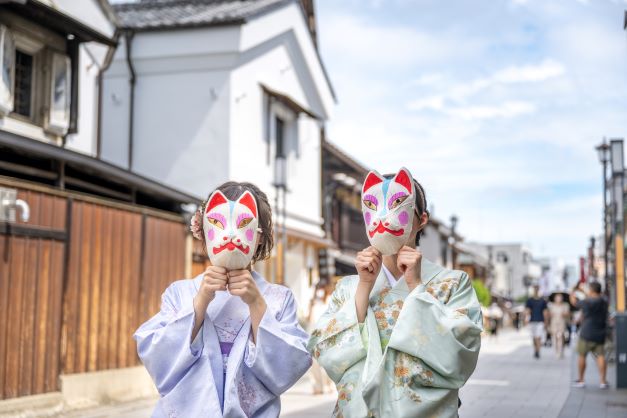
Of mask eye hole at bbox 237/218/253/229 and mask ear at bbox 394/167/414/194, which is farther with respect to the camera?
mask ear at bbox 394/167/414/194

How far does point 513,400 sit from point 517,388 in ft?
6.49

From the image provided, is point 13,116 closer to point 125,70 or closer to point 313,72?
point 125,70

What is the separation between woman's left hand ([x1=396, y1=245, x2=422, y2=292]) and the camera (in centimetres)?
372

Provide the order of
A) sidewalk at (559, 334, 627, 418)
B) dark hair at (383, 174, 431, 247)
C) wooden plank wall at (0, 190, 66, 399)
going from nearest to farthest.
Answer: dark hair at (383, 174, 431, 247)
wooden plank wall at (0, 190, 66, 399)
sidewalk at (559, 334, 627, 418)

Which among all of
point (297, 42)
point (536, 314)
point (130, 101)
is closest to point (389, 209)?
point (130, 101)

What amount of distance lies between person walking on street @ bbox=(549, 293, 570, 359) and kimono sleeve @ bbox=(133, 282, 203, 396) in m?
20.1

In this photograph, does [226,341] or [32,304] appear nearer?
[226,341]

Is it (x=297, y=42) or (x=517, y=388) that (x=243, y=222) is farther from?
(x=297, y=42)

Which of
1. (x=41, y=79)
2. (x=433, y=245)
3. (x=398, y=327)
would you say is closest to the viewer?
(x=398, y=327)

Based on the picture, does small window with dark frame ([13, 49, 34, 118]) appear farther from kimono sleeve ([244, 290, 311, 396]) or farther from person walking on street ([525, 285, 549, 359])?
person walking on street ([525, 285, 549, 359])

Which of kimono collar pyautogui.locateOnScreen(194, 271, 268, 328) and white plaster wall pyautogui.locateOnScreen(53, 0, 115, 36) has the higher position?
white plaster wall pyautogui.locateOnScreen(53, 0, 115, 36)

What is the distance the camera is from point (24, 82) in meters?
13.3

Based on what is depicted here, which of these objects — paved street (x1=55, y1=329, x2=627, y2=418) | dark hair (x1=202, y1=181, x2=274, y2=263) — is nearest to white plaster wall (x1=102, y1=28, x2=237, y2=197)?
paved street (x1=55, y1=329, x2=627, y2=418)

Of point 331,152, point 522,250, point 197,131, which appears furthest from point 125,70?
point 522,250
